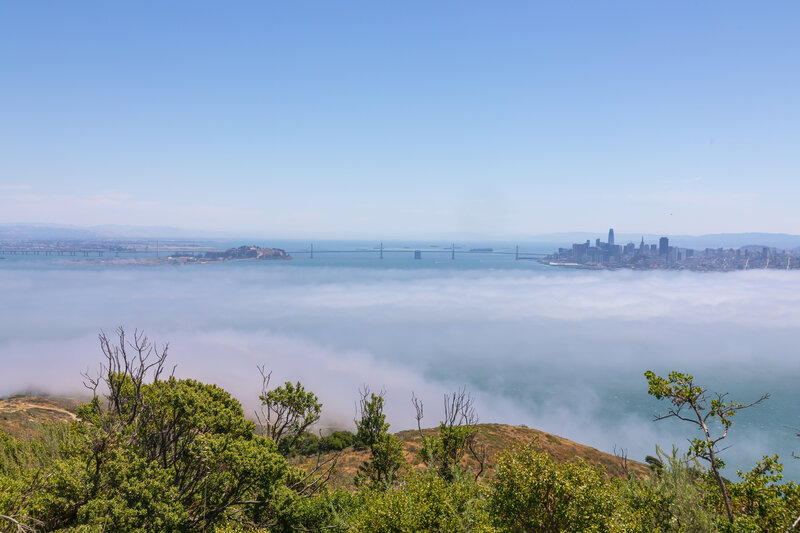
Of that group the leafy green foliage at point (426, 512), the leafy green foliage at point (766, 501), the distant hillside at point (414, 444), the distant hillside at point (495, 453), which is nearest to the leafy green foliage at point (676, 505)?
the leafy green foliage at point (766, 501)

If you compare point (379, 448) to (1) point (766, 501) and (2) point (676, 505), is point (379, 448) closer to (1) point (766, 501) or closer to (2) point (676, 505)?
(2) point (676, 505)

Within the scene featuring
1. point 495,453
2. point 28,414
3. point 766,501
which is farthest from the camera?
point 28,414

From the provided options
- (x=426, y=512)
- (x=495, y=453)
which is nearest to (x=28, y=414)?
(x=495, y=453)

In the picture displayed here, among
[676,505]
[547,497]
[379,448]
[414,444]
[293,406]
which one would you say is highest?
[676,505]

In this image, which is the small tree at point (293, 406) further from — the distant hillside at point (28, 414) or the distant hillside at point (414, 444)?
the distant hillside at point (28, 414)

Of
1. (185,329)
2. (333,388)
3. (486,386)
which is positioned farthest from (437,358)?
(185,329)

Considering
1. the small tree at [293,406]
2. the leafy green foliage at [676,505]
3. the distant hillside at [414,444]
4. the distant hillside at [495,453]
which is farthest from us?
the distant hillside at [414,444]

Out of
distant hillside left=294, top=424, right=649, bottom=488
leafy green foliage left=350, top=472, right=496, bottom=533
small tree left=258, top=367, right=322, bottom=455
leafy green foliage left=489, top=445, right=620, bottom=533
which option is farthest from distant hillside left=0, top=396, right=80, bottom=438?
leafy green foliage left=489, top=445, right=620, bottom=533

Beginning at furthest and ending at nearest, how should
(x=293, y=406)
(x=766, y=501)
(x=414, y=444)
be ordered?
(x=414, y=444), (x=293, y=406), (x=766, y=501)

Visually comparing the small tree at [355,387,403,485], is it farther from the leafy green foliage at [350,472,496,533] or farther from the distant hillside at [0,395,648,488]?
the leafy green foliage at [350,472,496,533]

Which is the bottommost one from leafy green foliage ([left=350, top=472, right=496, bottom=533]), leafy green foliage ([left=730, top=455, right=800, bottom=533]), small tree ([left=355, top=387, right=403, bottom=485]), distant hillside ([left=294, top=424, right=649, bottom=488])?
distant hillside ([left=294, top=424, right=649, bottom=488])

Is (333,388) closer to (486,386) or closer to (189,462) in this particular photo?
(486,386)

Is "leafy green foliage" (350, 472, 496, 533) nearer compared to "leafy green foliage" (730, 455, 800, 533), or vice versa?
"leafy green foliage" (730, 455, 800, 533)

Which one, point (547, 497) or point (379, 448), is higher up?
point (547, 497)
